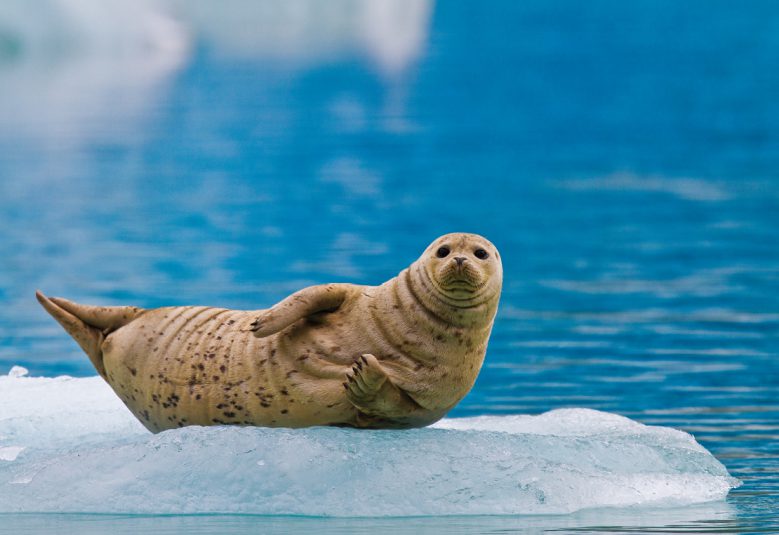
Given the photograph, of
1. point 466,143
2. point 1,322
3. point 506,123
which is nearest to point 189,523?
point 1,322

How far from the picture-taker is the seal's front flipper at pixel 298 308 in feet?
21.9

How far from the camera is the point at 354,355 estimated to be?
672cm

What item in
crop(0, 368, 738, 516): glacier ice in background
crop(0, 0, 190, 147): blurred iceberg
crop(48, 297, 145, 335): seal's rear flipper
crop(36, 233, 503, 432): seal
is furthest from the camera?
crop(0, 0, 190, 147): blurred iceberg

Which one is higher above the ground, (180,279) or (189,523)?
(180,279)

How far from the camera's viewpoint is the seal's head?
648 cm

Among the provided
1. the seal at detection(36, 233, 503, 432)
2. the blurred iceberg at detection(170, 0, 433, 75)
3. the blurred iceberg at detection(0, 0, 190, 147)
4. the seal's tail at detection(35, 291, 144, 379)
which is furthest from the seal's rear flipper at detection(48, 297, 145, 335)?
the blurred iceberg at detection(170, 0, 433, 75)

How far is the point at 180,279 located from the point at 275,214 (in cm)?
586

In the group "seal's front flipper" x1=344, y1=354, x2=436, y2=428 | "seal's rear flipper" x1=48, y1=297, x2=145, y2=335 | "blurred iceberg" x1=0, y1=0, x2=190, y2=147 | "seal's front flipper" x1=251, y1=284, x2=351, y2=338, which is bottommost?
"seal's front flipper" x1=344, y1=354, x2=436, y2=428

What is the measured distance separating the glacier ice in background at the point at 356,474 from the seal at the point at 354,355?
0.15 meters

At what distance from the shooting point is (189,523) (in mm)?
5875

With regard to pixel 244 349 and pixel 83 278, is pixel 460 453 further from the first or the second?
pixel 83 278

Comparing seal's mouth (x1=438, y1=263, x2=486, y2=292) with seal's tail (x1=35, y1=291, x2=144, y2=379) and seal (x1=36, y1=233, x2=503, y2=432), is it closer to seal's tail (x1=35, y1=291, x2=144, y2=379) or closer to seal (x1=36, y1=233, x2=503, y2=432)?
seal (x1=36, y1=233, x2=503, y2=432)

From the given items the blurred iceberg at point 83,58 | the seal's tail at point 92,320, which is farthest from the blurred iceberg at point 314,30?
the seal's tail at point 92,320

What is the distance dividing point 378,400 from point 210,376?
2.67 ft
